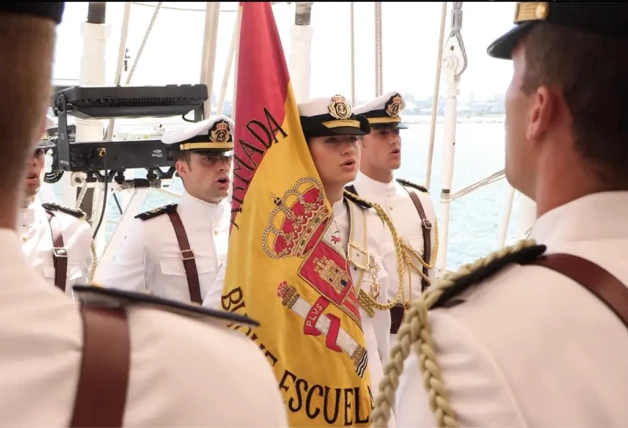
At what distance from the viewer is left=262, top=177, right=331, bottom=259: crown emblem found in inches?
64.1

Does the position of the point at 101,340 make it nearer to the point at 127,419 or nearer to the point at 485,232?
the point at 127,419

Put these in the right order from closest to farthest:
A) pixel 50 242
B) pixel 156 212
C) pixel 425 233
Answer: pixel 50 242 → pixel 156 212 → pixel 425 233

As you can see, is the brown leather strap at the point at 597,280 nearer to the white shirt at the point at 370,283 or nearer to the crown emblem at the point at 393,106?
the white shirt at the point at 370,283

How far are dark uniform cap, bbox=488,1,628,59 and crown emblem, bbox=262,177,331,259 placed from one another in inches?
38.2

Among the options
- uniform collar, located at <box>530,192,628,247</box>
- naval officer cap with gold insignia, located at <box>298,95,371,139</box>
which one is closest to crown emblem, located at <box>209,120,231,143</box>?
naval officer cap with gold insignia, located at <box>298,95,371,139</box>

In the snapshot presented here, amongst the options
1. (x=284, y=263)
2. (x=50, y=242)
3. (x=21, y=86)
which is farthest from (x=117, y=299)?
(x=50, y=242)

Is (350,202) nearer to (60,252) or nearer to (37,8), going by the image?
(60,252)

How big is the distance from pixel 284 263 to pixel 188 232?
747 mm

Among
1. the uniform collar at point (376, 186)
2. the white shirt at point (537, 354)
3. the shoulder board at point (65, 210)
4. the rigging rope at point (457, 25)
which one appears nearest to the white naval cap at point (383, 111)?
the uniform collar at point (376, 186)

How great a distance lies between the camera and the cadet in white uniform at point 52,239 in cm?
212

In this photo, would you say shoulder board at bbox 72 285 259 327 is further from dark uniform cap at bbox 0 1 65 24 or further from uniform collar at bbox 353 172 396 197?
uniform collar at bbox 353 172 396 197

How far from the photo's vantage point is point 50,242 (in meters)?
2.19

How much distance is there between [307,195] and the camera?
5.60 feet

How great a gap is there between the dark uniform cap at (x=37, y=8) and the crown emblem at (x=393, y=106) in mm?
2102
